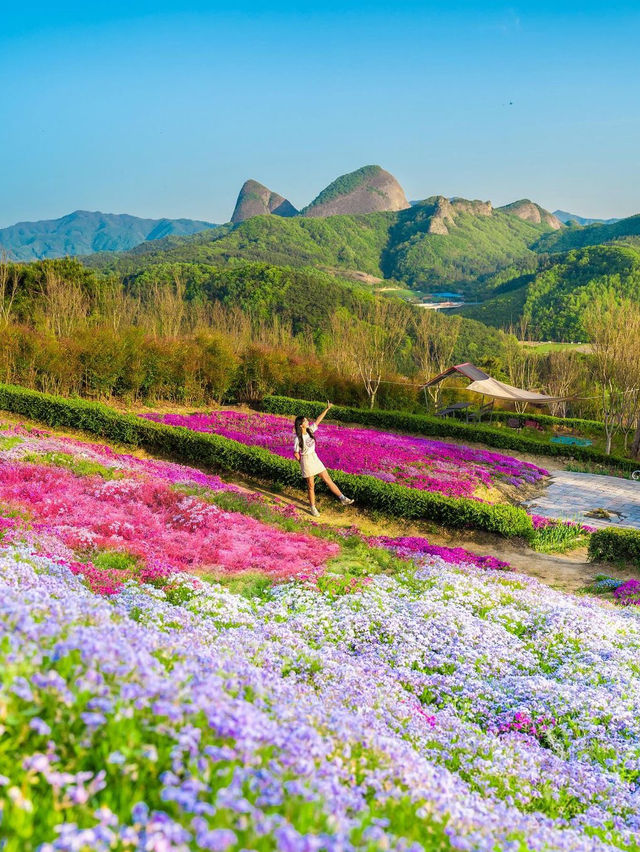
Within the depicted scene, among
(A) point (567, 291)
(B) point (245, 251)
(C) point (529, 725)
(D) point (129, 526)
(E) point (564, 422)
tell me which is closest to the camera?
(C) point (529, 725)

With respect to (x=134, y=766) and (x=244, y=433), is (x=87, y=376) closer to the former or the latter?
(x=244, y=433)

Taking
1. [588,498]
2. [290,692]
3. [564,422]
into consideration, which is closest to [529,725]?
[290,692]

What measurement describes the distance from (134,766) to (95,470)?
1036 centimetres

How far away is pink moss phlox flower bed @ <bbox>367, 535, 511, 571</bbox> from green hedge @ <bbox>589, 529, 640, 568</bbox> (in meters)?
2.09

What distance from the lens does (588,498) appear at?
652 inches

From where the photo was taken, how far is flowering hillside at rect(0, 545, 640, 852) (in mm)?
1833

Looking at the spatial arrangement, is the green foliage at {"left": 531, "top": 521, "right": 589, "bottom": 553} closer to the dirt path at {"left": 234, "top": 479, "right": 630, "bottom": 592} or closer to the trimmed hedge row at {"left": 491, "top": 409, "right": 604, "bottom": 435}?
the dirt path at {"left": 234, "top": 479, "right": 630, "bottom": 592}

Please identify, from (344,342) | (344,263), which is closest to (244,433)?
(344,342)

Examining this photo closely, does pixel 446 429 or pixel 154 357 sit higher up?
pixel 154 357

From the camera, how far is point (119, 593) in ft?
20.0

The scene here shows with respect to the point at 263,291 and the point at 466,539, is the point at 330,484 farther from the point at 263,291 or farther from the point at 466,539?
the point at 263,291

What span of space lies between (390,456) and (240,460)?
5.23 metres

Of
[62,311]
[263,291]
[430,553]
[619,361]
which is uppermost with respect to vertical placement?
[263,291]

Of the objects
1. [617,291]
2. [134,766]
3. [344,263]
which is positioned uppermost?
[344,263]
